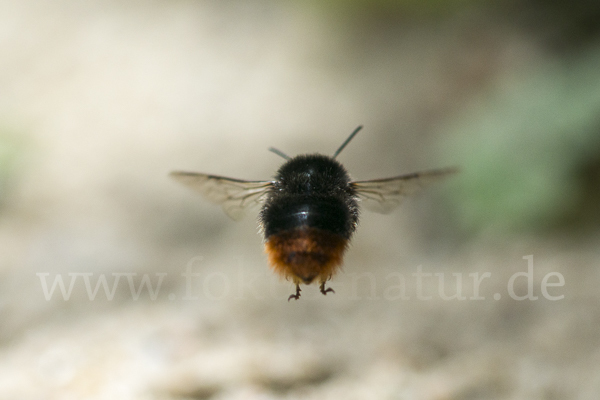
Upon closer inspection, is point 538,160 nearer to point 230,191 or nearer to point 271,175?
point 271,175

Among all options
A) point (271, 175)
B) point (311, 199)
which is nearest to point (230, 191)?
point (311, 199)

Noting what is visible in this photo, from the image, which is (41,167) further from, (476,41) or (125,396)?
(476,41)

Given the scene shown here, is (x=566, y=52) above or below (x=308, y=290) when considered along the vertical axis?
above

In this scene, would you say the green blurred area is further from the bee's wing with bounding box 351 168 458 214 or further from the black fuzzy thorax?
the black fuzzy thorax

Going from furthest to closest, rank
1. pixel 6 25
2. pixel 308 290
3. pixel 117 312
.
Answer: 1. pixel 6 25
2. pixel 308 290
3. pixel 117 312

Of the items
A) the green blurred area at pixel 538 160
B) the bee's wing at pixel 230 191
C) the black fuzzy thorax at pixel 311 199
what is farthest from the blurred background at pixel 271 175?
the black fuzzy thorax at pixel 311 199

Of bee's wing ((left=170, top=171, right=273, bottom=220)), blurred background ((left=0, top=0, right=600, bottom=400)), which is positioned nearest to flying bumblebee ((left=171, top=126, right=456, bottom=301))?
bee's wing ((left=170, top=171, right=273, bottom=220))

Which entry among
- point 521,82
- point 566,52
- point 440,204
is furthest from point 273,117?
point 566,52
